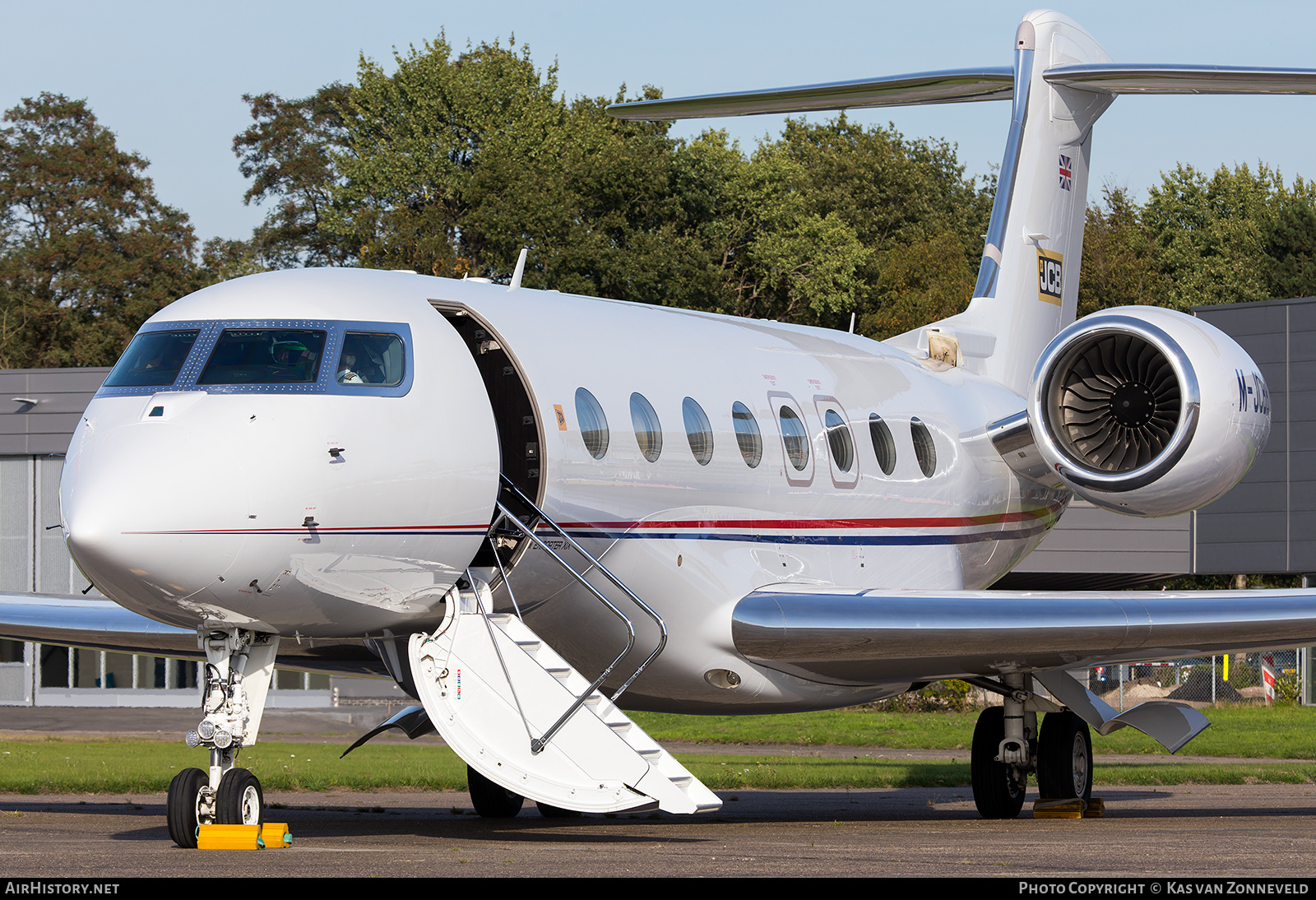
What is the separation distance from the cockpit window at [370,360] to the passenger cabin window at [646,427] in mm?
2342

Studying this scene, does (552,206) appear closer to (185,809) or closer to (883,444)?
(883,444)

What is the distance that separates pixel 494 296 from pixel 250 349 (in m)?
2.31

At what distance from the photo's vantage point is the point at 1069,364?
15.4 meters

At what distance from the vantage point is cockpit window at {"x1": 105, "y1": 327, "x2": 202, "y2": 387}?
35.1 ft

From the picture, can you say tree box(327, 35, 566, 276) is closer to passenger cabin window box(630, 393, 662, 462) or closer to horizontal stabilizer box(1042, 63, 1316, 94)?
horizontal stabilizer box(1042, 63, 1316, 94)

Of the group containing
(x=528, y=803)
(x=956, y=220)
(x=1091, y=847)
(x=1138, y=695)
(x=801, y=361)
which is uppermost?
(x=956, y=220)

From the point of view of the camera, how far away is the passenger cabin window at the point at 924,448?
16.5 meters

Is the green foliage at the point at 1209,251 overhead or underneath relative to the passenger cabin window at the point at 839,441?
overhead

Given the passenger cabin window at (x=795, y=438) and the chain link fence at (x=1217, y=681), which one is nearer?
the passenger cabin window at (x=795, y=438)

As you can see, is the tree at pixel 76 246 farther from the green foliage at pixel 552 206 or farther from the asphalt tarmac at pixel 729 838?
the asphalt tarmac at pixel 729 838

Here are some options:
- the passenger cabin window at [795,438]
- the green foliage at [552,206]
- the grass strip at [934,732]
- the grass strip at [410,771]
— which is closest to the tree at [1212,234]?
the green foliage at [552,206]

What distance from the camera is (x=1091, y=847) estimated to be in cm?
1079
